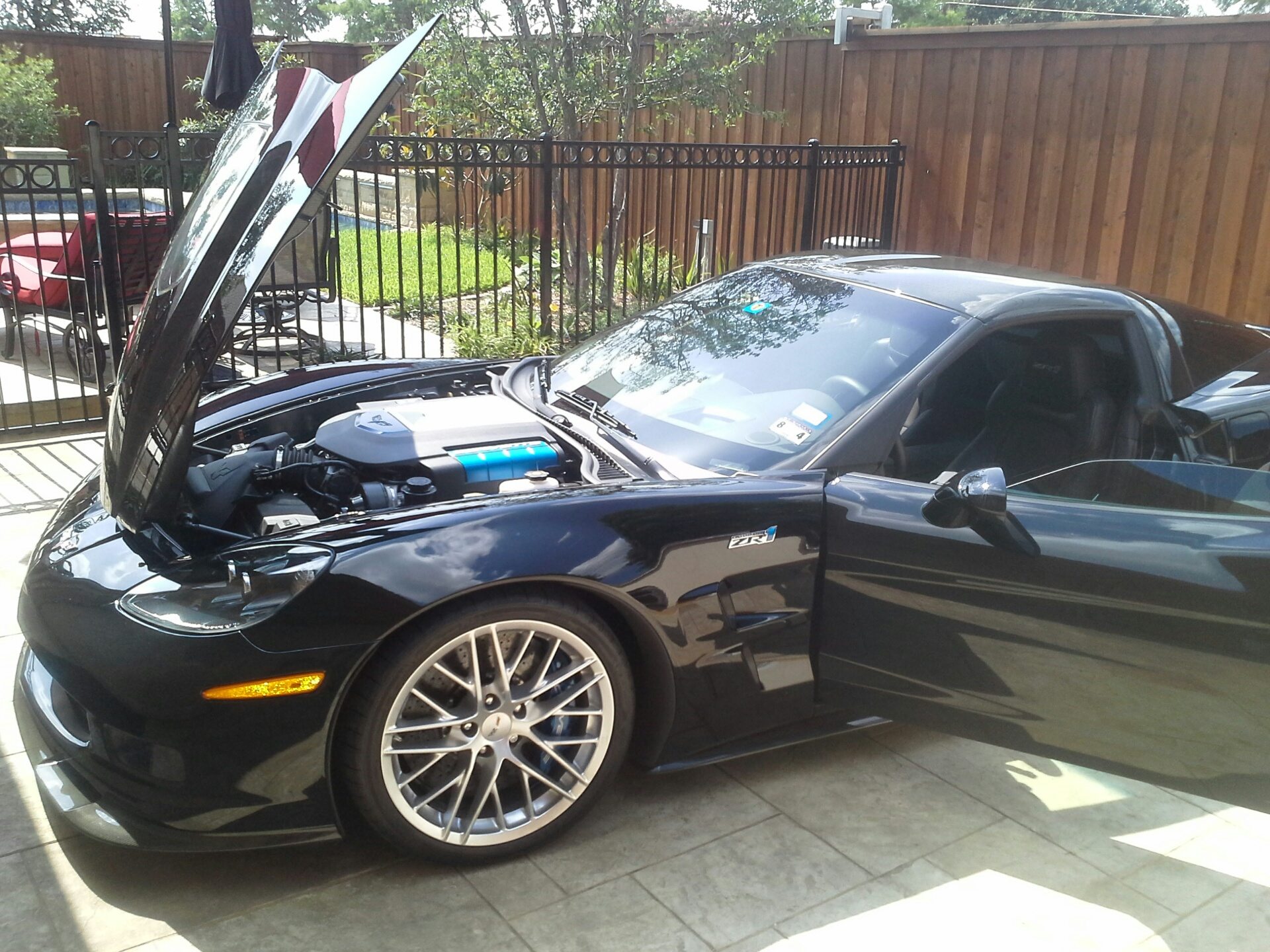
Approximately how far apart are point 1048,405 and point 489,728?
6.52ft

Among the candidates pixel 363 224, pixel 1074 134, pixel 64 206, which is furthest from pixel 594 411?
pixel 363 224

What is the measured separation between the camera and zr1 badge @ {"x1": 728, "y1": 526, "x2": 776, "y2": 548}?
2.81 m

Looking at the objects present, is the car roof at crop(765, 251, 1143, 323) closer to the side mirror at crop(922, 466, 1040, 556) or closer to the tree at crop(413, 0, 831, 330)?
the side mirror at crop(922, 466, 1040, 556)

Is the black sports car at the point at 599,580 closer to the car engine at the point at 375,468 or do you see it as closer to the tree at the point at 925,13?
the car engine at the point at 375,468

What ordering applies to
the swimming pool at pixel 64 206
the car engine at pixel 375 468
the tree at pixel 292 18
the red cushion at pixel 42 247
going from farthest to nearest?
the tree at pixel 292 18 < the swimming pool at pixel 64 206 < the red cushion at pixel 42 247 < the car engine at pixel 375 468

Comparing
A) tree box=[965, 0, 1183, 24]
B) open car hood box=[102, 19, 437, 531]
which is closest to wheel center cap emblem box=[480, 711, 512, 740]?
open car hood box=[102, 19, 437, 531]

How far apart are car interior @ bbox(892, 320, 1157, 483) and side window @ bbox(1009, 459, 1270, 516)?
0.19 meters

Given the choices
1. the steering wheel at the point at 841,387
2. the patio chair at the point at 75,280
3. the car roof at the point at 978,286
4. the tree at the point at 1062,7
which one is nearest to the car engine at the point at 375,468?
the steering wheel at the point at 841,387

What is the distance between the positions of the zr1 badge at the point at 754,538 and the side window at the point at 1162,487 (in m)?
0.65

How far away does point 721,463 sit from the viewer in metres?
3.11

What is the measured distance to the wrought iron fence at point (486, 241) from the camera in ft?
21.4

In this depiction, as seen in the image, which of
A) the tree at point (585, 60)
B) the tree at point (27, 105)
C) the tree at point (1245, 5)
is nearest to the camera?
the tree at point (585, 60)

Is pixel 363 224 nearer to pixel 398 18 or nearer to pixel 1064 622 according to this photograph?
pixel 398 18

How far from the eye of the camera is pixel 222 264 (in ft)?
8.89
